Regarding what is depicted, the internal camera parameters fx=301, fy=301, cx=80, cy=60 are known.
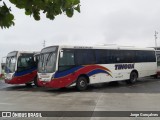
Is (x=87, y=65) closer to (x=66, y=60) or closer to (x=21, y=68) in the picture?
(x=66, y=60)

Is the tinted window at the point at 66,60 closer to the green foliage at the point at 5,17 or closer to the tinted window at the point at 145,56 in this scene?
the tinted window at the point at 145,56

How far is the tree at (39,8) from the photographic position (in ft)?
13.3

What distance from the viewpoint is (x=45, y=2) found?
4188 millimetres

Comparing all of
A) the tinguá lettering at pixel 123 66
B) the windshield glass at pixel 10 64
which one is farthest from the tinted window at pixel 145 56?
the windshield glass at pixel 10 64

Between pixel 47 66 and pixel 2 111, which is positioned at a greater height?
pixel 47 66

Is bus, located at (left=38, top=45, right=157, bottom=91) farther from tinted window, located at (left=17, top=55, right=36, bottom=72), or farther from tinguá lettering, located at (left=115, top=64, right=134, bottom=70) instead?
tinted window, located at (left=17, top=55, right=36, bottom=72)

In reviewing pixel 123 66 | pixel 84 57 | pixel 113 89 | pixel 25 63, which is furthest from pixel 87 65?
pixel 25 63

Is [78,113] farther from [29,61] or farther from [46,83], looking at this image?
[29,61]

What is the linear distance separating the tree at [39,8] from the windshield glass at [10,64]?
17060 mm

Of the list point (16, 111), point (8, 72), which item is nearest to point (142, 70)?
point (8, 72)

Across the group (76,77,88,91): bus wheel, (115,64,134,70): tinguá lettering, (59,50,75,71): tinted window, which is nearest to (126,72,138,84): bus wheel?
(115,64,134,70): tinguá lettering

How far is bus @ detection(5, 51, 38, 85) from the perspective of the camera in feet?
68.2

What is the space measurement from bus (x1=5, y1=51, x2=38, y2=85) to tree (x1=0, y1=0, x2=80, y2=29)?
1687 centimetres

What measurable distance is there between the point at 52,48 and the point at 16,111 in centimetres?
763
